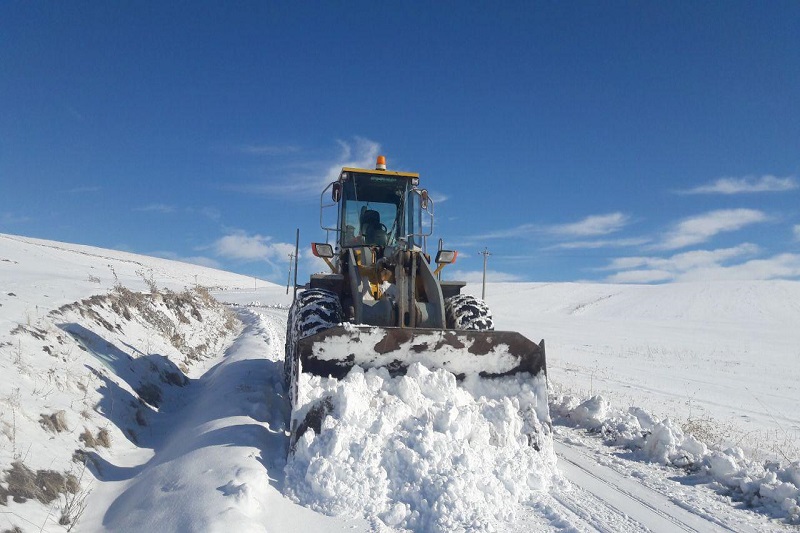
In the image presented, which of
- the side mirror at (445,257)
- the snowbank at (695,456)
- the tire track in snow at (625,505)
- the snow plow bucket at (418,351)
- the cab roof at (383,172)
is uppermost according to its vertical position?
the cab roof at (383,172)

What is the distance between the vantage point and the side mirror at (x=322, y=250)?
7455 mm

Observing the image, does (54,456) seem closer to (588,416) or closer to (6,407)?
(6,407)

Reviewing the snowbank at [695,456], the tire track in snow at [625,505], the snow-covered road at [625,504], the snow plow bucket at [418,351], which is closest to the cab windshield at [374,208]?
the snow plow bucket at [418,351]

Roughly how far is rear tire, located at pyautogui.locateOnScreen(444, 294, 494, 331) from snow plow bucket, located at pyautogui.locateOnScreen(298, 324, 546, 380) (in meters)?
1.16

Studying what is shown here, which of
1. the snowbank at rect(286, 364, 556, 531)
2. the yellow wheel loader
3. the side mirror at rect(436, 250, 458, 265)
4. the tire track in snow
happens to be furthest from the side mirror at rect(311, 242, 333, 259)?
the tire track in snow

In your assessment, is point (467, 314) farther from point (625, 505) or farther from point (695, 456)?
point (625, 505)

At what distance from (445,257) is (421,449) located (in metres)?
3.71

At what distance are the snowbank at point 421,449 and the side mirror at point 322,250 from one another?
8.89 ft

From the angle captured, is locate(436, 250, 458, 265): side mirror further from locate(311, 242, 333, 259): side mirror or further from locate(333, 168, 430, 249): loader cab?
locate(311, 242, 333, 259): side mirror

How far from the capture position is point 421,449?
14.0 ft

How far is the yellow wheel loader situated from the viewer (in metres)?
5.15

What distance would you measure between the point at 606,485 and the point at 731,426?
4.16m

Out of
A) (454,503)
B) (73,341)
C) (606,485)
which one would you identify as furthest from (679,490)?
(73,341)

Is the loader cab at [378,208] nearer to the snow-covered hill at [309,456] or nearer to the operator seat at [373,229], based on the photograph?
the operator seat at [373,229]
